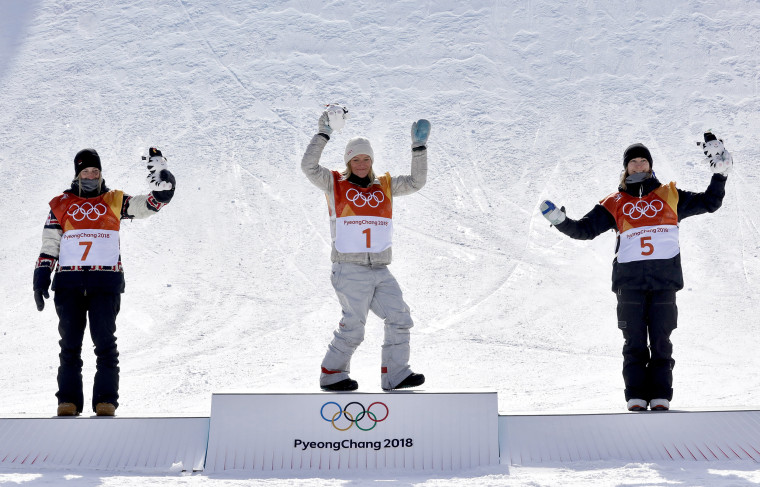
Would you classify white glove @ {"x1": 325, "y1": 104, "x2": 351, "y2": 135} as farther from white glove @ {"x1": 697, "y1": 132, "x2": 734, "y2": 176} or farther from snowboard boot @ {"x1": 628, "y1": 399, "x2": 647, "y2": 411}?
snowboard boot @ {"x1": 628, "y1": 399, "x2": 647, "y2": 411}

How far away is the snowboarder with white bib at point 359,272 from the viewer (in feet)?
15.4

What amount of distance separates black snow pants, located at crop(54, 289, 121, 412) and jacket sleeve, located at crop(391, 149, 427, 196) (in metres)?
1.78

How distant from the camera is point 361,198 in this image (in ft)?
15.7

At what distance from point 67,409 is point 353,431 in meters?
1.71

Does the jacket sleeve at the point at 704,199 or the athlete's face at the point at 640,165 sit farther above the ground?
the athlete's face at the point at 640,165

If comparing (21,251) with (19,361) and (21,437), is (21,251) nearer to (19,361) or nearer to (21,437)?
(19,361)

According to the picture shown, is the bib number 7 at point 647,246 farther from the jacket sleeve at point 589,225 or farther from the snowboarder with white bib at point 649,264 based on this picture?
the jacket sleeve at point 589,225

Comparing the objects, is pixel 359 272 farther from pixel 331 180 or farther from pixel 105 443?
pixel 105 443

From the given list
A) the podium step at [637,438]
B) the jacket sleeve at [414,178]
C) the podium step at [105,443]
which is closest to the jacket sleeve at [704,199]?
the podium step at [637,438]

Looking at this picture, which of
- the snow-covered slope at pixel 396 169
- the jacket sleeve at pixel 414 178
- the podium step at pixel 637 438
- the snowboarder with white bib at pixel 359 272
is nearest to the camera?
the podium step at pixel 637 438

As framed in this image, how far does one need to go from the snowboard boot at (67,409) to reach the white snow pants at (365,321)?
1.42 metres

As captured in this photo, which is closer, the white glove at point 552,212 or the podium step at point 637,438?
the podium step at point 637,438

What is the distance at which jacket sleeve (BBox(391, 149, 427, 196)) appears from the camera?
491 centimetres

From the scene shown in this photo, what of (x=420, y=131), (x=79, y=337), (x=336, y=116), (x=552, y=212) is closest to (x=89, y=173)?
(x=79, y=337)
